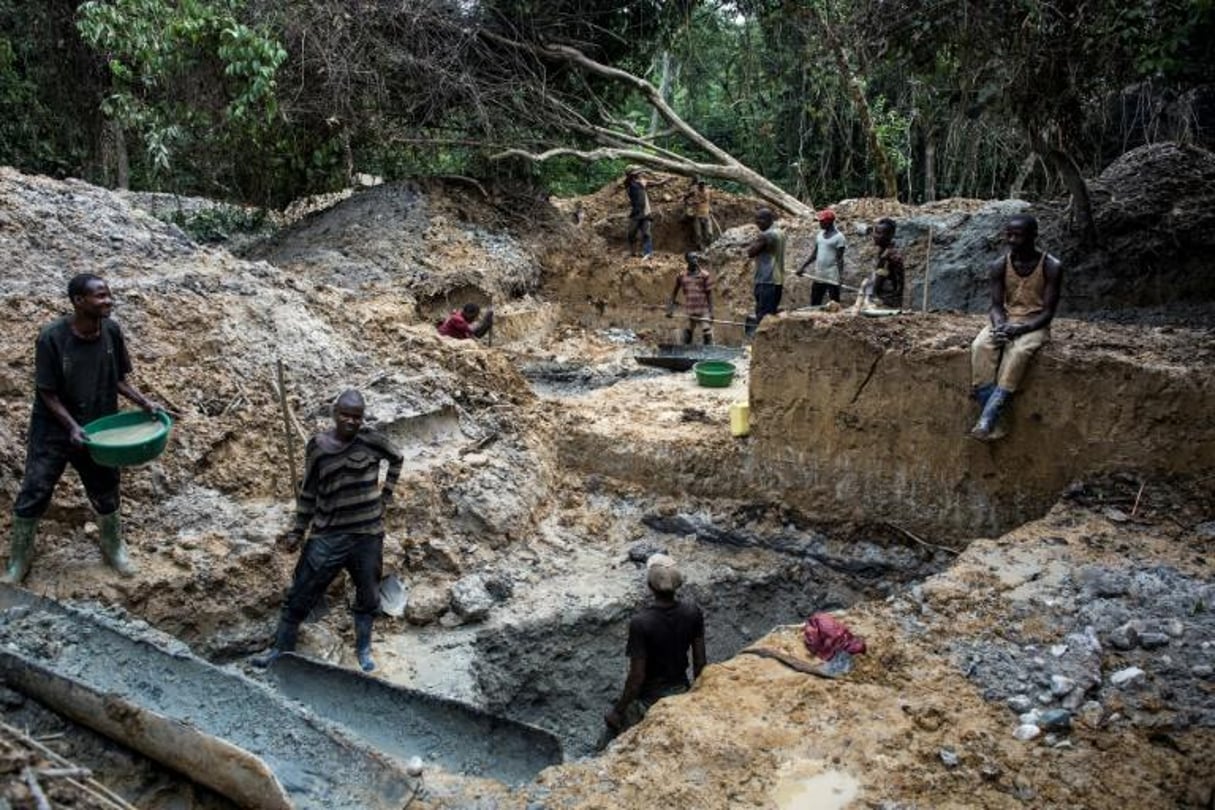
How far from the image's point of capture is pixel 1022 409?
267 inches

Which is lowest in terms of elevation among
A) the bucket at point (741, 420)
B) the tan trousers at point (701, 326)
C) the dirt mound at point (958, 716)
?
the dirt mound at point (958, 716)

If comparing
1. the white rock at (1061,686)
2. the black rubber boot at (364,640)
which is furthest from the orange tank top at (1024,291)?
the black rubber boot at (364,640)

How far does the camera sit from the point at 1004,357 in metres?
6.65

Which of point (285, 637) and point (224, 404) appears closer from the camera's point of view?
point (285, 637)

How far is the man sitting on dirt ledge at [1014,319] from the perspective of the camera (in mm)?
6461

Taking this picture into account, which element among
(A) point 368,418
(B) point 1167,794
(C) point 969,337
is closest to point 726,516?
(C) point 969,337

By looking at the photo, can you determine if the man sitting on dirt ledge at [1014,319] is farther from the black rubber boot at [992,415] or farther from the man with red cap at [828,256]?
the man with red cap at [828,256]

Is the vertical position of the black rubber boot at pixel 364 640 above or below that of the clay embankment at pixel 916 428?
below

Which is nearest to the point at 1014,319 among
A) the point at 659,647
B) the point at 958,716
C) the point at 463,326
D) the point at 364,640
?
the point at 958,716

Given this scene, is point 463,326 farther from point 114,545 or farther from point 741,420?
point 114,545

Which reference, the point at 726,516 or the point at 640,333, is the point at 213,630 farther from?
the point at 640,333

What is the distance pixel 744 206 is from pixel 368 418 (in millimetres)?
11001

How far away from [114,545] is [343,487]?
1.56m

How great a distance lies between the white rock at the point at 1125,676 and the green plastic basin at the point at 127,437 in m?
4.87
